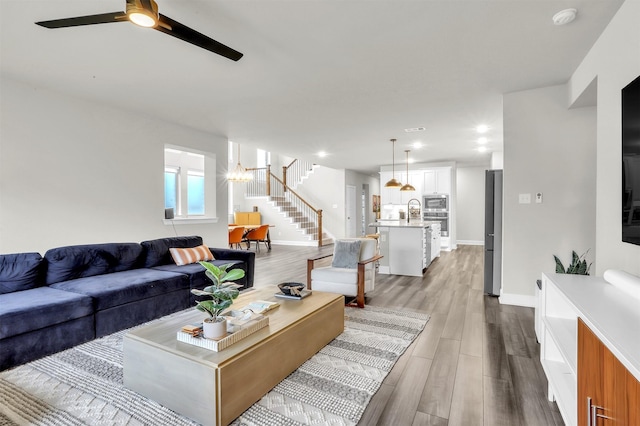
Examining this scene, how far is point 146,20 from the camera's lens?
1801 millimetres

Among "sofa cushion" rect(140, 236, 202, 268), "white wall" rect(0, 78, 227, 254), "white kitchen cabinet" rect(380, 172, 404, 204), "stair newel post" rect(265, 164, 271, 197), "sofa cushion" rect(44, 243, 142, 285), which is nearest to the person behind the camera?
"sofa cushion" rect(44, 243, 142, 285)

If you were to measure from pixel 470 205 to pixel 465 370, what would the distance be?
28.1ft

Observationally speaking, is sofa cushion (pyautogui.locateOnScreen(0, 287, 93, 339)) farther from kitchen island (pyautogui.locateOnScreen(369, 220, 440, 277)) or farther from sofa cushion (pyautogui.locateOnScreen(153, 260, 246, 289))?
kitchen island (pyautogui.locateOnScreen(369, 220, 440, 277))

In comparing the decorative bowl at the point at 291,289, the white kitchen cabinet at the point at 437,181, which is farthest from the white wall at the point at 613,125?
the white kitchen cabinet at the point at 437,181

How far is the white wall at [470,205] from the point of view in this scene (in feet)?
32.3

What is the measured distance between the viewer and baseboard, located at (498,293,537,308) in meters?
3.84

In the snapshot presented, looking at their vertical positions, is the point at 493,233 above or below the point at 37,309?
above

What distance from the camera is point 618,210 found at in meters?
2.13

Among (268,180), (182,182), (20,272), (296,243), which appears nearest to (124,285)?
(20,272)

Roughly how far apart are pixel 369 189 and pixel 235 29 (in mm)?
11005

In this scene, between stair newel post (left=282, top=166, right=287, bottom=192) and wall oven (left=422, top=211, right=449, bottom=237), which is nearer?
wall oven (left=422, top=211, right=449, bottom=237)

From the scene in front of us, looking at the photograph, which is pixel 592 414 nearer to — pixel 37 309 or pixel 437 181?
pixel 37 309

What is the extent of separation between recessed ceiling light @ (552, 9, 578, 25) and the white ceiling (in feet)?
0.14

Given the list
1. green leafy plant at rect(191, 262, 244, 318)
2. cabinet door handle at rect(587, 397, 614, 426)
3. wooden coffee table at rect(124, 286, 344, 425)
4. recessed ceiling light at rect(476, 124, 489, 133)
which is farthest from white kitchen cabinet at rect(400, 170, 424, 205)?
cabinet door handle at rect(587, 397, 614, 426)
